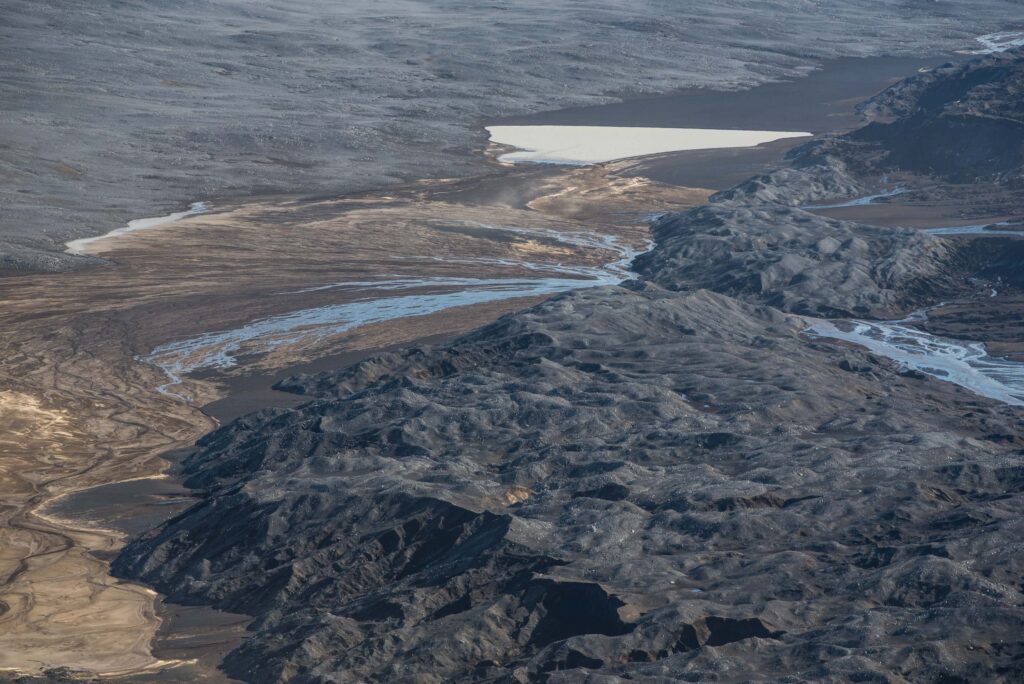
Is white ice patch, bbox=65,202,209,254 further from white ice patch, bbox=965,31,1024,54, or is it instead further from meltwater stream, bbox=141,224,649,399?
white ice patch, bbox=965,31,1024,54

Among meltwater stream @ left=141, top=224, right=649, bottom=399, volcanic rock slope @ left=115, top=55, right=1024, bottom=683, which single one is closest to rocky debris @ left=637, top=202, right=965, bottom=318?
meltwater stream @ left=141, top=224, right=649, bottom=399

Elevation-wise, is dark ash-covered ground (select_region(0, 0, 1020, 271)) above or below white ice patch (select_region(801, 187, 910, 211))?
above

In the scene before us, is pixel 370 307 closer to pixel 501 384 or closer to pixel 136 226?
pixel 501 384

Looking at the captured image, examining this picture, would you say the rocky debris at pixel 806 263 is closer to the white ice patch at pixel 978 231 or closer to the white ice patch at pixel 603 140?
the white ice patch at pixel 978 231

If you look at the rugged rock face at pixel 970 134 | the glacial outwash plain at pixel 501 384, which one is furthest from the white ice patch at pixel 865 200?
the rugged rock face at pixel 970 134

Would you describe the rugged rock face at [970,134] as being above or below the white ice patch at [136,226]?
above
